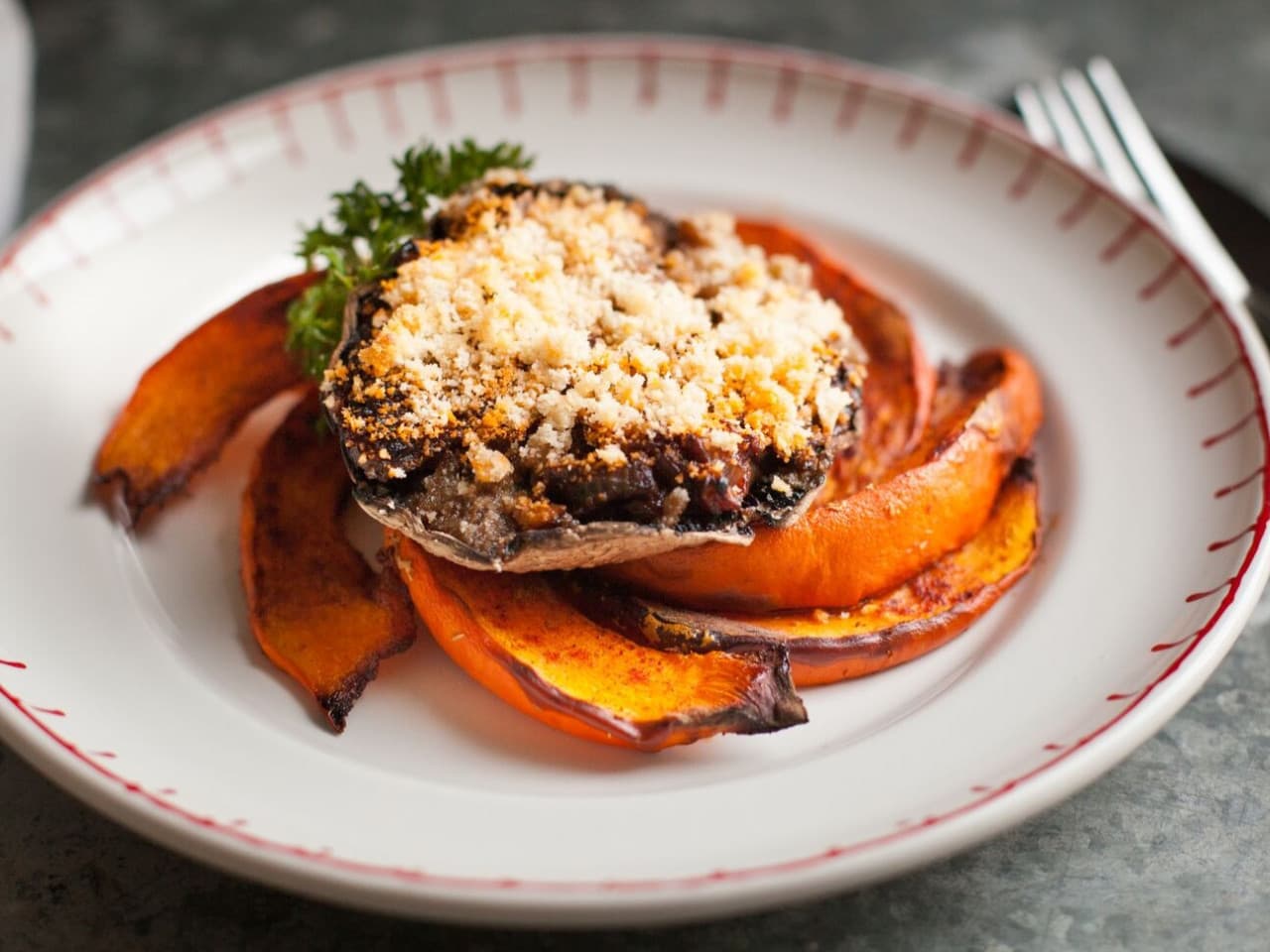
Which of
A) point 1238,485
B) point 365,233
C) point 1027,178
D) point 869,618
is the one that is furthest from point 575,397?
point 1027,178

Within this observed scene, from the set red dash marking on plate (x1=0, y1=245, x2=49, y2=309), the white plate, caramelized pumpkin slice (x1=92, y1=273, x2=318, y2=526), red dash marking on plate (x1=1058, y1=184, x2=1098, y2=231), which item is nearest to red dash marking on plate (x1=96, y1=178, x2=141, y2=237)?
the white plate

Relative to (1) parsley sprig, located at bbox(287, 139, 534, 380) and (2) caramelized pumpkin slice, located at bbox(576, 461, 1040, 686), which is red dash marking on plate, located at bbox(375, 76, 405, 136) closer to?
(1) parsley sprig, located at bbox(287, 139, 534, 380)

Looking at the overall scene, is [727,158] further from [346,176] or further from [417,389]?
[417,389]

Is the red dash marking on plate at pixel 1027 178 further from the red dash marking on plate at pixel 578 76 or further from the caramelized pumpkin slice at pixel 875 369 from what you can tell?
the red dash marking on plate at pixel 578 76

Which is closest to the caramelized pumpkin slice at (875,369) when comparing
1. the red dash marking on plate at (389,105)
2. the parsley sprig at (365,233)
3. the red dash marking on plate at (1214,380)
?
the red dash marking on plate at (1214,380)

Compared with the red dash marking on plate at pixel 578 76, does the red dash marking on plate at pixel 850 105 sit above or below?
above

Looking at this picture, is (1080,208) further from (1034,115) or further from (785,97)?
(785,97)

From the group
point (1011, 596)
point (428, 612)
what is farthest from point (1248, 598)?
point (428, 612)
